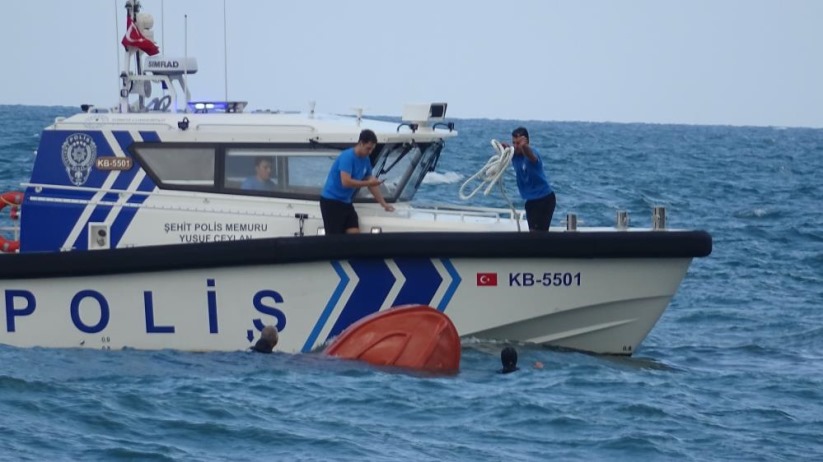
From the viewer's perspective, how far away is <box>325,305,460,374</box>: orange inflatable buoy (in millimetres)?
10180

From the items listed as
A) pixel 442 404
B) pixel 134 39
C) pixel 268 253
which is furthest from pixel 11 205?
pixel 442 404

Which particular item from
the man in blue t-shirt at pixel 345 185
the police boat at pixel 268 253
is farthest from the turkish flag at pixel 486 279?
the man in blue t-shirt at pixel 345 185

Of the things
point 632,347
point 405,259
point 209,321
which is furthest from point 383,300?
point 632,347

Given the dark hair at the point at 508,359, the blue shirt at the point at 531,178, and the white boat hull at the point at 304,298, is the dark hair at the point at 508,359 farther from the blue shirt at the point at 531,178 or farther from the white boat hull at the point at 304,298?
the blue shirt at the point at 531,178

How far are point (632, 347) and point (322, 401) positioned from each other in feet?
9.10

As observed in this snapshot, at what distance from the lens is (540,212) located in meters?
11.1

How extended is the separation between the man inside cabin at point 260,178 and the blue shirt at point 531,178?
1804mm

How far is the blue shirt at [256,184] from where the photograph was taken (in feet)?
36.1

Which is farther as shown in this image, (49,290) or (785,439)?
(49,290)

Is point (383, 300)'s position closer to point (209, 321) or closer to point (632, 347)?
point (209, 321)

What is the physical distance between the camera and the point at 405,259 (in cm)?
1051

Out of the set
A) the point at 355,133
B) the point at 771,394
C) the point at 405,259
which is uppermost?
the point at 355,133

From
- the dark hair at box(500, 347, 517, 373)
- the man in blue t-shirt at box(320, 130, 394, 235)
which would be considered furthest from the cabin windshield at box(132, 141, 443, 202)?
the dark hair at box(500, 347, 517, 373)

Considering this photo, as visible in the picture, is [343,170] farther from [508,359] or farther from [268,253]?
[508,359]
